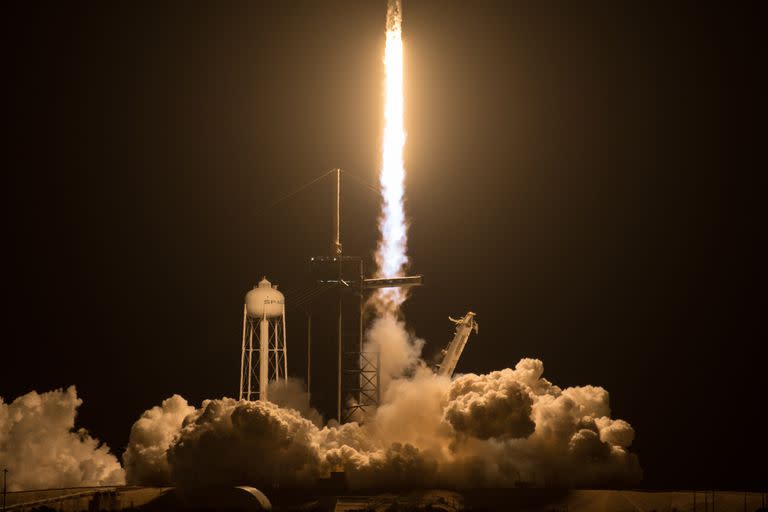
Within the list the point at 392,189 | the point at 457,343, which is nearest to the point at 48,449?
the point at 392,189

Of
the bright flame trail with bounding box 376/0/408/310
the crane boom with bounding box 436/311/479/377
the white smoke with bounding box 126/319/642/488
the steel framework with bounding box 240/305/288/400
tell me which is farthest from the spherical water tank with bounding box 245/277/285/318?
the crane boom with bounding box 436/311/479/377

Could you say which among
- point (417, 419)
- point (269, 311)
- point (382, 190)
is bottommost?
point (417, 419)

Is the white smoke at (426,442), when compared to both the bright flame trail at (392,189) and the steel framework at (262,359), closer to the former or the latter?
the steel framework at (262,359)

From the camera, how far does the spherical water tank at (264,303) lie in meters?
61.0

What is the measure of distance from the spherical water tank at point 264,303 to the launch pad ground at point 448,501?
8.45 metres

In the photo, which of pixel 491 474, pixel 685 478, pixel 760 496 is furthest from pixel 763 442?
pixel 491 474

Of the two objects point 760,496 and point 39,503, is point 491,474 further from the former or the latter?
point 39,503

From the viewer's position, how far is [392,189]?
207 feet

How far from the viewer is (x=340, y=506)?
5306 centimetres

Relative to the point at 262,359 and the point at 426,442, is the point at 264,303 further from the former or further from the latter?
the point at 426,442

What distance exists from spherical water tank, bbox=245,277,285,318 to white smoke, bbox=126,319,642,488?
4633 mm

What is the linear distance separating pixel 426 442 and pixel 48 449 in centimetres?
1806

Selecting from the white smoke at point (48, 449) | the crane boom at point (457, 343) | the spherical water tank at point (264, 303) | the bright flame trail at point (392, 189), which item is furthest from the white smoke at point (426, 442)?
the white smoke at point (48, 449)

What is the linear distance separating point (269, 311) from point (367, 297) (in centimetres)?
486
